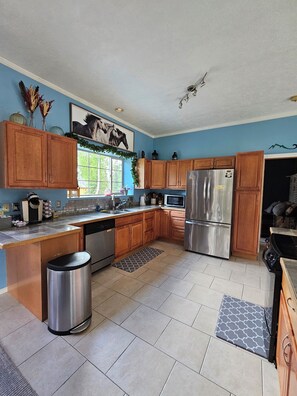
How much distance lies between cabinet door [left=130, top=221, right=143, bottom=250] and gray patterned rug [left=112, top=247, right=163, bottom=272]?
0.18 metres

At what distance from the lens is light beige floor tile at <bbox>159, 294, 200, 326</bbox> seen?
194cm

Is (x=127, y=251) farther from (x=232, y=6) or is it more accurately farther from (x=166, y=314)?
(x=232, y=6)

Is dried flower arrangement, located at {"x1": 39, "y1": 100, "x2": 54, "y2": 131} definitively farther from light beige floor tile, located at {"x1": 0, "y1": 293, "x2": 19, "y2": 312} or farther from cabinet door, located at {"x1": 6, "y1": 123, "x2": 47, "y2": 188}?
light beige floor tile, located at {"x1": 0, "y1": 293, "x2": 19, "y2": 312}

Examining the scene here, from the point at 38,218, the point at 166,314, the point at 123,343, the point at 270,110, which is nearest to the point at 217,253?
the point at 166,314

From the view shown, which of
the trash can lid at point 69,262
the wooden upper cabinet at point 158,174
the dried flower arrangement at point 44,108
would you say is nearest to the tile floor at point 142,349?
the trash can lid at point 69,262

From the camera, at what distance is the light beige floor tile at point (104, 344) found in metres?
1.45

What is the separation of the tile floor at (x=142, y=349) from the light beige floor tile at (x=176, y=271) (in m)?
0.31

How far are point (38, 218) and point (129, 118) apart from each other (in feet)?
9.11

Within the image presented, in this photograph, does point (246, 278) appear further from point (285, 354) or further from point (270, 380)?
point (285, 354)

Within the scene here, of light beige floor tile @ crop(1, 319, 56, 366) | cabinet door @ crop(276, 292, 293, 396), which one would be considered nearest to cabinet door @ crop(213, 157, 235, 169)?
cabinet door @ crop(276, 292, 293, 396)

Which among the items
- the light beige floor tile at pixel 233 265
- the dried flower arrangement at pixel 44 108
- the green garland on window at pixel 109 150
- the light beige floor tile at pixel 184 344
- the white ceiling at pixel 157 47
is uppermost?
the white ceiling at pixel 157 47

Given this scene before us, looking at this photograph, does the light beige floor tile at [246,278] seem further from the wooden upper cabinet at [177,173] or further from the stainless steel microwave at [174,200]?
the wooden upper cabinet at [177,173]

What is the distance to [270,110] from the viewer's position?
3.36 meters

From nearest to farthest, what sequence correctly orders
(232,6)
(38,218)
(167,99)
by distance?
(232,6) → (38,218) → (167,99)
